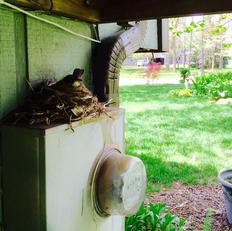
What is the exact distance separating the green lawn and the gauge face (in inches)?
110

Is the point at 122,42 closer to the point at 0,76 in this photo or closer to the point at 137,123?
the point at 0,76

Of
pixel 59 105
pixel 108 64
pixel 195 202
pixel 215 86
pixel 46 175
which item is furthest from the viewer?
pixel 215 86

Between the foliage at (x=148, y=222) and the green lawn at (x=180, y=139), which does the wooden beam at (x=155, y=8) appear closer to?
the foliage at (x=148, y=222)

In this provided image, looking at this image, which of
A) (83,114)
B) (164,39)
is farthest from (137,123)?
(83,114)

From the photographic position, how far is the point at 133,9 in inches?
69.2

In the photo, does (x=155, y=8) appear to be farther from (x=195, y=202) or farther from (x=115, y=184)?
(x=195, y=202)

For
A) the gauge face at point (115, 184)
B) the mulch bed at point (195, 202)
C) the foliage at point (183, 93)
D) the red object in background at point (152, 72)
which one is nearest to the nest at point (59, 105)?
the gauge face at point (115, 184)

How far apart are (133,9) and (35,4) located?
56cm

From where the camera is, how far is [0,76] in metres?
1.31

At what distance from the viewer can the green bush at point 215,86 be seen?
1087cm

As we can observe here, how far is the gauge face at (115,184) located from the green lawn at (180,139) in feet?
9.18

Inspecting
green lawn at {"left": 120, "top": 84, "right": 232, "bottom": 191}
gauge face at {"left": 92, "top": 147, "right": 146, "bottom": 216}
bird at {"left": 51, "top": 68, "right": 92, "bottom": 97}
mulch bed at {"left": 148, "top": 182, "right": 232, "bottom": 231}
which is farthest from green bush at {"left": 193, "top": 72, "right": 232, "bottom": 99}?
bird at {"left": 51, "top": 68, "right": 92, "bottom": 97}

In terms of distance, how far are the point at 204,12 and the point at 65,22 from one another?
2.13 feet

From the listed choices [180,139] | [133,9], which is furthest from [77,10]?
[180,139]
